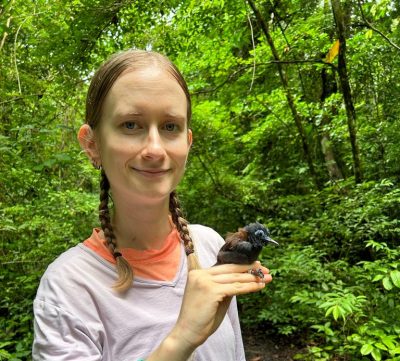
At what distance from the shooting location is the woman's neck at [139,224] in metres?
1.24

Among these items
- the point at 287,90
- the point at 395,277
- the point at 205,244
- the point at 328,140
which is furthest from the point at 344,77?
the point at 205,244

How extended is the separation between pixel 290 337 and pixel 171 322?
150 inches

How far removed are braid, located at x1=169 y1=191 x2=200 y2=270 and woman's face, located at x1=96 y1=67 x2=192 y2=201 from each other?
28 cm

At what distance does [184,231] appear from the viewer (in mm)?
1425

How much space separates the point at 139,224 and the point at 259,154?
6499 mm

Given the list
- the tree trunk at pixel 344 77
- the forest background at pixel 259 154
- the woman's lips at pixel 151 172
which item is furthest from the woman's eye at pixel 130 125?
the tree trunk at pixel 344 77

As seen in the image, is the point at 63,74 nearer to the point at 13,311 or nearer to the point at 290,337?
the point at 13,311

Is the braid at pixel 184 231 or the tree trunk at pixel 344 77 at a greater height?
the tree trunk at pixel 344 77

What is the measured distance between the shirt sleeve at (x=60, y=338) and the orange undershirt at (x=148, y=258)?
219 millimetres

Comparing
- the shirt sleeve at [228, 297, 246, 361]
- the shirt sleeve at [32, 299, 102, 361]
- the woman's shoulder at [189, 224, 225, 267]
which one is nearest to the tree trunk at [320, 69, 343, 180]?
the woman's shoulder at [189, 224, 225, 267]

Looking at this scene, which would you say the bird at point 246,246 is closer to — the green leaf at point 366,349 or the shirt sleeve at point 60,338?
the shirt sleeve at point 60,338

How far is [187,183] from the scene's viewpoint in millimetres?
6234

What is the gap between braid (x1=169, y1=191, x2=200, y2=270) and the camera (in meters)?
1.33

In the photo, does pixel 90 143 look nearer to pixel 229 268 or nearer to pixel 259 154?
pixel 229 268
